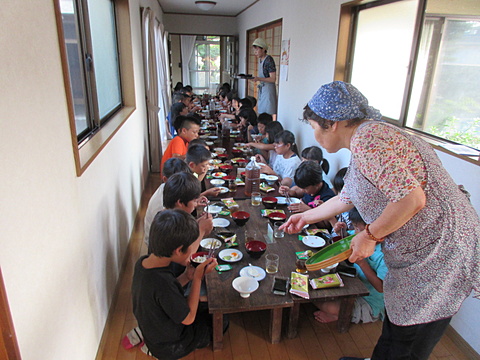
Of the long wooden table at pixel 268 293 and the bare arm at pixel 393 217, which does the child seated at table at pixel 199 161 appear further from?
the bare arm at pixel 393 217

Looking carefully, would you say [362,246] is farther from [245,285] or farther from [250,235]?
[250,235]

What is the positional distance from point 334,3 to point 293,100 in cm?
141

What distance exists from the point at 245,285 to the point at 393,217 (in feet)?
2.69

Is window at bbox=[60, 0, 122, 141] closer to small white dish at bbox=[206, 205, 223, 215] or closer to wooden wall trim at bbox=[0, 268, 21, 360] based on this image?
small white dish at bbox=[206, 205, 223, 215]

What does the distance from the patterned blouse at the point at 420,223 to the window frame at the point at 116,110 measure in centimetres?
123

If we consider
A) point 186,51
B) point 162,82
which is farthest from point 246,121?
point 186,51

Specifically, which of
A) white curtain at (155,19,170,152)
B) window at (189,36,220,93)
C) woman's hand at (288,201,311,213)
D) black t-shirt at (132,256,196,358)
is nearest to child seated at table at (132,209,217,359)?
black t-shirt at (132,256,196,358)

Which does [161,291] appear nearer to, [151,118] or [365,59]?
[365,59]

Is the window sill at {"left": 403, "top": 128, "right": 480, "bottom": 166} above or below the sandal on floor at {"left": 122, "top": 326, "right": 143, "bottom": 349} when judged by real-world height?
above

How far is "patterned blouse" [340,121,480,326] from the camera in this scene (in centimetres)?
113

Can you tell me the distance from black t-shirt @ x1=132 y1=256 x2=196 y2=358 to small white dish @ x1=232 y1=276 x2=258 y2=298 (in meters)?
0.26

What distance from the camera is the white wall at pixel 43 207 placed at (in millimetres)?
991

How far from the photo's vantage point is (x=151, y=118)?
4.92 m

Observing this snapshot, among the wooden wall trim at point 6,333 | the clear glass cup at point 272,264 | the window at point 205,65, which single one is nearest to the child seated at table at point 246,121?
the clear glass cup at point 272,264
